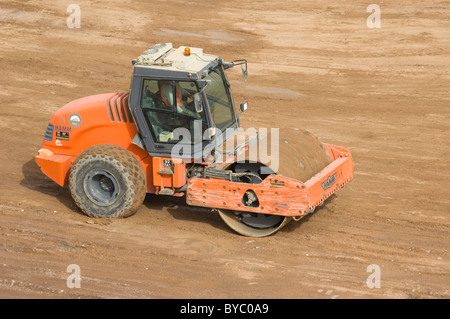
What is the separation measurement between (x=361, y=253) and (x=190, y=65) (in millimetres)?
3352

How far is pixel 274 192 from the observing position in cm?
957

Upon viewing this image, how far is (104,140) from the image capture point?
1060cm

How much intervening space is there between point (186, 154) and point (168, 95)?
2.75 feet

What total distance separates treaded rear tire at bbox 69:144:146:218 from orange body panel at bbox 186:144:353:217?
81 cm

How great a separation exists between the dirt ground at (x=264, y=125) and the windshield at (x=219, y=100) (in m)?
1.49

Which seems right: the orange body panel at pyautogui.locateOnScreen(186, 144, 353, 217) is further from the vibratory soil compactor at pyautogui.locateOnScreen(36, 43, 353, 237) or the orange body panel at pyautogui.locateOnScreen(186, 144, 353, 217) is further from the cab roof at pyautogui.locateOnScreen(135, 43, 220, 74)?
the cab roof at pyautogui.locateOnScreen(135, 43, 220, 74)

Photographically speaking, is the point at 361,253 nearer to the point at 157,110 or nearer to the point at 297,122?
the point at 157,110

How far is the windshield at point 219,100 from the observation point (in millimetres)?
10078

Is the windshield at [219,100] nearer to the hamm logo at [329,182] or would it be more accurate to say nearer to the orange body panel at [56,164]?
the hamm logo at [329,182]

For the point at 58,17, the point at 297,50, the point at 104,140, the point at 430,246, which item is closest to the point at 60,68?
the point at 58,17

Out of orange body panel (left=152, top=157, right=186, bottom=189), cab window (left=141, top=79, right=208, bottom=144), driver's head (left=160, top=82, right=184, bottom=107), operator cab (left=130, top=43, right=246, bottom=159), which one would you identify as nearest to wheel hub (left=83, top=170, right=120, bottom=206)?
orange body panel (left=152, top=157, right=186, bottom=189)

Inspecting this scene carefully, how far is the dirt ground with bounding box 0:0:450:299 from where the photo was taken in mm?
9148

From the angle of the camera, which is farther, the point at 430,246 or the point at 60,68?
the point at 60,68

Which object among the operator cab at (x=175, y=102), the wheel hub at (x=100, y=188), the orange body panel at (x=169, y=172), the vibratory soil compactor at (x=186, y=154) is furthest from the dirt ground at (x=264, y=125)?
the operator cab at (x=175, y=102)
